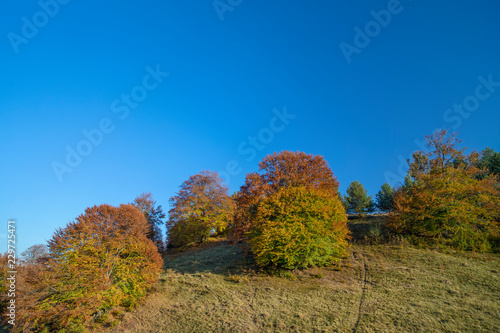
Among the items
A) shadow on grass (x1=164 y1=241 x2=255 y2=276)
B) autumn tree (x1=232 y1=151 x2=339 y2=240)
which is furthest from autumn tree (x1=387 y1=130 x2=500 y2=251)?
shadow on grass (x1=164 y1=241 x2=255 y2=276)

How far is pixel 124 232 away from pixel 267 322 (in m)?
10.8

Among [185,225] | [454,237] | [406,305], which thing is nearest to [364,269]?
[406,305]

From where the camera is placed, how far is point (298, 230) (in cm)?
1997

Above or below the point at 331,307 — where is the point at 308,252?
above

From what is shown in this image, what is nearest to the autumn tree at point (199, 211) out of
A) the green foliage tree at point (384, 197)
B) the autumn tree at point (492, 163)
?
the green foliage tree at point (384, 197)

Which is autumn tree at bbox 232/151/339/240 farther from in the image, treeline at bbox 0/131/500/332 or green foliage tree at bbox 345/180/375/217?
green foliage tree at bbox 345/180/375/217

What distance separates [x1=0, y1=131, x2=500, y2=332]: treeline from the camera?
13.8m

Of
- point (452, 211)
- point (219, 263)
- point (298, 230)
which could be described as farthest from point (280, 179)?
point (452, 211)

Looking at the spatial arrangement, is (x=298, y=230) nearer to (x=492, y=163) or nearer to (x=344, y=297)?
(x=344, y=297)

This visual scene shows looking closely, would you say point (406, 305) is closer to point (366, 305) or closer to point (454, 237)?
point (366, 305)

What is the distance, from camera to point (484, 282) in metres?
16.0

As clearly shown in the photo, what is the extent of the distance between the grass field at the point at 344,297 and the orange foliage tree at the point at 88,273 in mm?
1763

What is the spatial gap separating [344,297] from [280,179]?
38.1 feet

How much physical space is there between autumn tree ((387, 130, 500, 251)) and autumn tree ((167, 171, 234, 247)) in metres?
21.1
